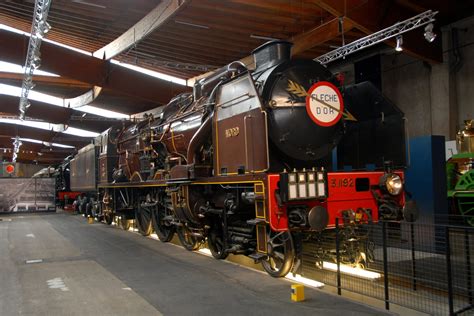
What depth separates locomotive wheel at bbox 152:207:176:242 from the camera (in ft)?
31.4

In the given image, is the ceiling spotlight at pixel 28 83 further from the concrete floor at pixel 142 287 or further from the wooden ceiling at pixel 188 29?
the concrete floor at pixel 142 287

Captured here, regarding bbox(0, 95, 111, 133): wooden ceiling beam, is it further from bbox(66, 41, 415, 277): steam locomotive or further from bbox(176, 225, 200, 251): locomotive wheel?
bbox(66, 41, 415, 277): steam locomotive

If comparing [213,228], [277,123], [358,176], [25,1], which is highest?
[25,1]

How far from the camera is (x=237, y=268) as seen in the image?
6.39m

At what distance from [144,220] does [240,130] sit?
6.26 meters

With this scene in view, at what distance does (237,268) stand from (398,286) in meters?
2.30

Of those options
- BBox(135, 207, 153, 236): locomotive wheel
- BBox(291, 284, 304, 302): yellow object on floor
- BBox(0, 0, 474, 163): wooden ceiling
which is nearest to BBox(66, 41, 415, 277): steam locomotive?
BBox(291, 284, 304, 302): yellow object on floor

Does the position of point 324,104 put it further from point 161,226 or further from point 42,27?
point 42,27

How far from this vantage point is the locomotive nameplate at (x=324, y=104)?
5.71m

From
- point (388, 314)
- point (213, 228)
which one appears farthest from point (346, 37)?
point (388, 314)

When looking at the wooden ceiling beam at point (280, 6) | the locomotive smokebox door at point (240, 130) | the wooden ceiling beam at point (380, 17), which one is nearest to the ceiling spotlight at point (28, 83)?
the wooden ceiling beam at point (280, 6)

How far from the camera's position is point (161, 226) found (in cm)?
984

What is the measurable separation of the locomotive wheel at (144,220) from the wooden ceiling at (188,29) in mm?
5033

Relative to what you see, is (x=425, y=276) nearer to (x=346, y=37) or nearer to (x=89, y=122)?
(x=346, y=37)
